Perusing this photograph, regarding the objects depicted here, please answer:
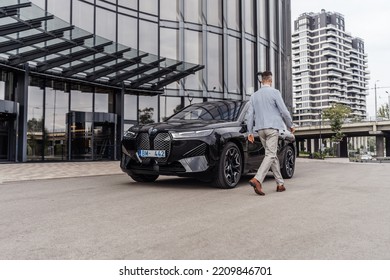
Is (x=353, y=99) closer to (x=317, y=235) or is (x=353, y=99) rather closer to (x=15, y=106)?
(x=15, y=106)

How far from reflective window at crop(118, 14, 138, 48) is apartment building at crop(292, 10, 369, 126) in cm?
11812

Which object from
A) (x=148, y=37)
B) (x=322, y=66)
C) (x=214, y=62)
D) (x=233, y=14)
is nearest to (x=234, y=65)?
(x=214, y=62)

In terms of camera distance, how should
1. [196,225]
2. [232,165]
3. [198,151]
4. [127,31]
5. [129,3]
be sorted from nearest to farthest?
1. [196,225]
2. [198,151]
3. [232,165]
4. [127,31]
5. [129,3]

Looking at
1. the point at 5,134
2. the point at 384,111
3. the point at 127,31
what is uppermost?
the point at 384,111

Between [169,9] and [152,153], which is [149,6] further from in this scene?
[152,153]

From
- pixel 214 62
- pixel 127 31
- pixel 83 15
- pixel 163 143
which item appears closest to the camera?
pixel 163 143

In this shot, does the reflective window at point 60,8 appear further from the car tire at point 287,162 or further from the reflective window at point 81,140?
the car tire at point 287,162

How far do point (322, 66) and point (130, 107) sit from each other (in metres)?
127

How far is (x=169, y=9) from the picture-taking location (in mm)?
24250

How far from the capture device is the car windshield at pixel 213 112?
264 inches

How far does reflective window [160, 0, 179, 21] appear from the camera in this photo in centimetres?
2408

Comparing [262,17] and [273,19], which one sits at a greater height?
[273,19]

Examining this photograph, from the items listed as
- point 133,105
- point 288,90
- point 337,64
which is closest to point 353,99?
point 337,64

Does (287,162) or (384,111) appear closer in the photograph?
(287,162)
